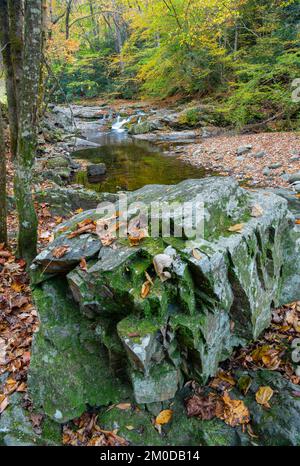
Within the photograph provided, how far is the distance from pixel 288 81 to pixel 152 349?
13743 mm

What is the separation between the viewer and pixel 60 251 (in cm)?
292

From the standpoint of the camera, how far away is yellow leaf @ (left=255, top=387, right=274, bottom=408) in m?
2.66

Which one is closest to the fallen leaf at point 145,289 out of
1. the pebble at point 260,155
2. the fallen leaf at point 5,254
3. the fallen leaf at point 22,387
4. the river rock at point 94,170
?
the fallen leaf at point 22,387

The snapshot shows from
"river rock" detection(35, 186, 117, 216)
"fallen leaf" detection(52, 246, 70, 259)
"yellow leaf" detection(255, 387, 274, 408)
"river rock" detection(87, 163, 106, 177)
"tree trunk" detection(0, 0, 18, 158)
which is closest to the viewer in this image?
"yellow leaf" detection(255, 387, 274, 408)

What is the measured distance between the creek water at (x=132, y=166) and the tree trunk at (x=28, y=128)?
16.9ft

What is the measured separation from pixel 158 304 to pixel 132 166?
968 centimetres

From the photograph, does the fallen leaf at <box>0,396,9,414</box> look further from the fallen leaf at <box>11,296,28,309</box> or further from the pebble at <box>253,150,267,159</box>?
the pebble at <box>253,150,267,159</box>

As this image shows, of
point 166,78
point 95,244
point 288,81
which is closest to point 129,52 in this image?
point 166,78

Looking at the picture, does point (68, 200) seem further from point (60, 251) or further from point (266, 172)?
point (266, 172)

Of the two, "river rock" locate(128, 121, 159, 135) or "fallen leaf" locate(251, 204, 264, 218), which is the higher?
"river rock" locate(128, 121, 159, 135)

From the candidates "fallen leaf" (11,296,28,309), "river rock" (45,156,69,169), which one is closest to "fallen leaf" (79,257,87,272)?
"fallen leaf" (11,296,28,309)

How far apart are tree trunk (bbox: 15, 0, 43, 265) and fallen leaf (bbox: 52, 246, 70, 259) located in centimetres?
120

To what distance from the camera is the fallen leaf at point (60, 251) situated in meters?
2.90

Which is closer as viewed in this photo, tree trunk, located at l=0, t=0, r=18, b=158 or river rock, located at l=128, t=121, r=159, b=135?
tree trunk, located at l=0, t=0, r=18, b=158
